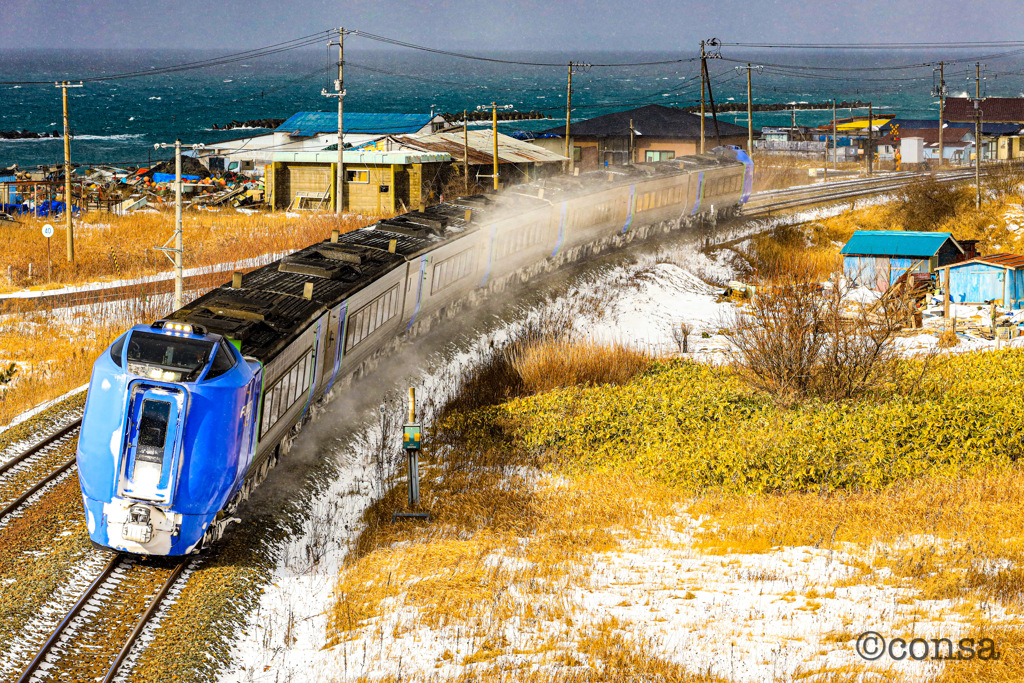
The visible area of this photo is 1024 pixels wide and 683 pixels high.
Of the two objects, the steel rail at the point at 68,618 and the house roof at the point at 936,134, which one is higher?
the house roof at the point at 936,134

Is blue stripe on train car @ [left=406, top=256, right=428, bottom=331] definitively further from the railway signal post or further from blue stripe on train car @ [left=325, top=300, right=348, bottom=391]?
the railway signal post

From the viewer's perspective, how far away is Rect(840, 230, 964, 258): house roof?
38906mm

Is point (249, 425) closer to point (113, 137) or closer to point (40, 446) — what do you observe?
point (40, 446)

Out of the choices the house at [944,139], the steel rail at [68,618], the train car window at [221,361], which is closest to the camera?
the steel rail at [68,618]

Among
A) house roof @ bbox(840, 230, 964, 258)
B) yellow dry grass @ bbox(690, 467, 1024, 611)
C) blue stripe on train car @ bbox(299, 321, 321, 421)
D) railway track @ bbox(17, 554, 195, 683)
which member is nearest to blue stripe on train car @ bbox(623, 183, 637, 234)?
house roof @ bbox(840, 230, 964, 258)

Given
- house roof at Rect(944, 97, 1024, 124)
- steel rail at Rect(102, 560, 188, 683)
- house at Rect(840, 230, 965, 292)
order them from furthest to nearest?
1. house roof at Rect(944, 97, 1024, 124)
2. house at Rect(840, 230, 965, 292)
3. steel rail at Rect(102, 560, 188, 683)

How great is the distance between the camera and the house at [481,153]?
51.6 meters

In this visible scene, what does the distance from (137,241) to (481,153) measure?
1917cm

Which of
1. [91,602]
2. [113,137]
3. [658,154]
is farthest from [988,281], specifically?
[113,137]

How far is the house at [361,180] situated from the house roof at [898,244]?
20363 mm

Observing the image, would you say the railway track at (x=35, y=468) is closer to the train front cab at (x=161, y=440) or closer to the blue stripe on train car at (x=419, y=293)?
the train front cab at (x=161, y=440)

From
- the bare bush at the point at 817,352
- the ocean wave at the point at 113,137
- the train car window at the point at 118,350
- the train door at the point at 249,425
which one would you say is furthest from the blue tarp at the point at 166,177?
the ocean wave at the point at 113,137

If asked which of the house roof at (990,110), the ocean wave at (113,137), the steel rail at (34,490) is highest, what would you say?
the house roof at (990,110)

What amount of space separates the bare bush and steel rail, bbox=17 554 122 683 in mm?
14946
